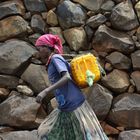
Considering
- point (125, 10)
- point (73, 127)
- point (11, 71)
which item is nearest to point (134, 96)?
point (125, 10)

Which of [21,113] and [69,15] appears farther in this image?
[69,15]

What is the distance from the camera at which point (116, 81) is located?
564 centimetres

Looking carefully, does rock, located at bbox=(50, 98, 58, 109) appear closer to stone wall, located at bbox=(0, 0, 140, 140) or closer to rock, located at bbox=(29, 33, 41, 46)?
stone wall, located at bbox=(0, 0, 140, 140)

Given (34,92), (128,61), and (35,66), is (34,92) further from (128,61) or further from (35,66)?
(128,61)

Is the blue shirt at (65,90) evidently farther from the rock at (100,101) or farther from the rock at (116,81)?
the rock at (116,81)

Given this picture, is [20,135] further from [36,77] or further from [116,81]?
[116,81]

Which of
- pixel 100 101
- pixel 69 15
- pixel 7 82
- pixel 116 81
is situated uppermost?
pixel 69 15

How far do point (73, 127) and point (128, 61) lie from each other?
2.31m

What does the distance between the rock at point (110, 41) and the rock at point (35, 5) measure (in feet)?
3.03

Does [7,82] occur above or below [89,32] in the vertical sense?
below

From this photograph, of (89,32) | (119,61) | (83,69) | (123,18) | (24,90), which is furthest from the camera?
(89,32)

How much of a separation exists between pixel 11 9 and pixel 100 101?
1.84 m

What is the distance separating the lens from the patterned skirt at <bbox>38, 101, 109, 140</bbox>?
3596 mm

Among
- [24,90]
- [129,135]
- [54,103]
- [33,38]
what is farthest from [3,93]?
[129,135]
